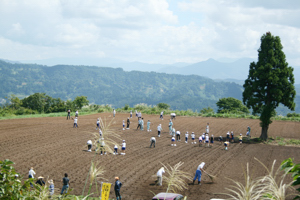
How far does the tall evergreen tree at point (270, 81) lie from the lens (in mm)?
32438

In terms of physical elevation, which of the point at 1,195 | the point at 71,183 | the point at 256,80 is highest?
the point at 256,80

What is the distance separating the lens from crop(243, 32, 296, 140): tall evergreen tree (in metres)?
32.4

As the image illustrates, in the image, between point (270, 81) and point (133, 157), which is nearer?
point (133, 157)

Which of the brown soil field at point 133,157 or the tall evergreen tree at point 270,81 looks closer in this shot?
the brown soil field at point 133,157

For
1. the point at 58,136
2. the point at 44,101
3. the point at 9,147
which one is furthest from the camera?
the point at 44,101

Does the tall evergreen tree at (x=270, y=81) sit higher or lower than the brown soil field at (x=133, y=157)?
higher

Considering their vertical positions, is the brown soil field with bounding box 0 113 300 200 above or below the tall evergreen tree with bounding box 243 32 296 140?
below

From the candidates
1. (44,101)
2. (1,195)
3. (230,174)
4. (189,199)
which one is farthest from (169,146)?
(44,101)

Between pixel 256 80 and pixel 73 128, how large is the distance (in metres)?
23.4

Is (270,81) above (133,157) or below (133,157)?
above

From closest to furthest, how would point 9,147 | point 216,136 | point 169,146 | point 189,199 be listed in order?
point 189,199 → point 9,147 → point 169,146 → point 216,136

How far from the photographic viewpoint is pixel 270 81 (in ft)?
106

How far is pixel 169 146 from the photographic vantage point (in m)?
28.0

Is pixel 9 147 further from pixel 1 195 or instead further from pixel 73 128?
pixel 1 195
